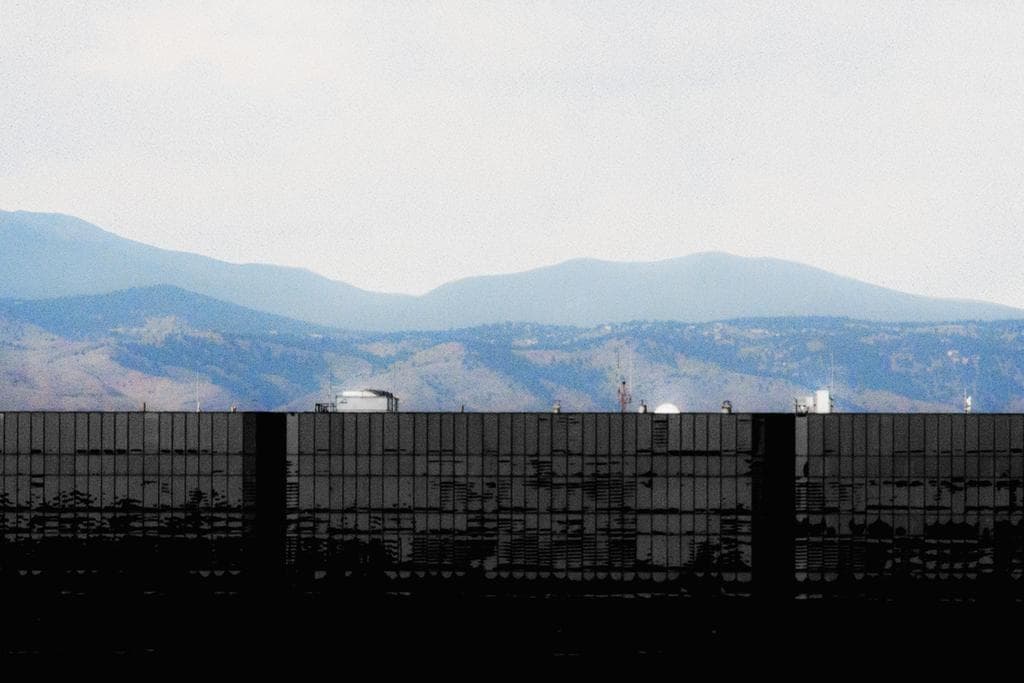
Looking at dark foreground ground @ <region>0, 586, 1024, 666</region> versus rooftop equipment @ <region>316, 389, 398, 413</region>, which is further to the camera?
rooftop equipment @ <region>316, 389, 398, 413</region>

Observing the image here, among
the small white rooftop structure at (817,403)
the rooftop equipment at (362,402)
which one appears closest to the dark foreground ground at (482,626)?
the rooftop equipment at (362,402)

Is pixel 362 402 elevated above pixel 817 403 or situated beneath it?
situated beneath

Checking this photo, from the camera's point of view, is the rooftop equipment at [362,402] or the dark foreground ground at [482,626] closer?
the dark foreground ground at [482,626]

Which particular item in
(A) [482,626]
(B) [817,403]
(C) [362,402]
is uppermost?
(B) [817,403]

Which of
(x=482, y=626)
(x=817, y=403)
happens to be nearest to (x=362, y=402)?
(x=482, y=626)

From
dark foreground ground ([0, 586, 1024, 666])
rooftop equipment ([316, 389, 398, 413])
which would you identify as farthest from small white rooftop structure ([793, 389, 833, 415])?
rooftop equipment ([316, 389, 398, 413])

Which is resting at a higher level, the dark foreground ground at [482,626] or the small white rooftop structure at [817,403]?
the small white rooftop structure at [817,403]

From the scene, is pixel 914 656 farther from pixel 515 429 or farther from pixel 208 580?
pixel 208 580

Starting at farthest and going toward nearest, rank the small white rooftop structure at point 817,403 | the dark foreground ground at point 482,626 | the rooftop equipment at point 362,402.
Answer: the small white rooftop structure at point 817,403
the rooftop equipment at point 362,402
the dark foreground ground at point 482,626

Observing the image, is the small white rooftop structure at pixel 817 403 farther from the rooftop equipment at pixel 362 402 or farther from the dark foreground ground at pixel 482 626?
the rooftop equipment at pixel 362 402

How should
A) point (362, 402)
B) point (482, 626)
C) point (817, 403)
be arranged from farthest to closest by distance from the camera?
1. point (817, 403)
2. point (362, 402)
3. point (482, 626)

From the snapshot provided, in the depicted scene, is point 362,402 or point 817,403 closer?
point 362,402

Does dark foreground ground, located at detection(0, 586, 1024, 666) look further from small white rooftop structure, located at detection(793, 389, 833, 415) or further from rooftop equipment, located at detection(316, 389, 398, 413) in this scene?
small white rooftop structure, located at detection(793, 389, 833, 415)

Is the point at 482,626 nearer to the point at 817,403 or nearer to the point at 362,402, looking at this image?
the point at 362,402
